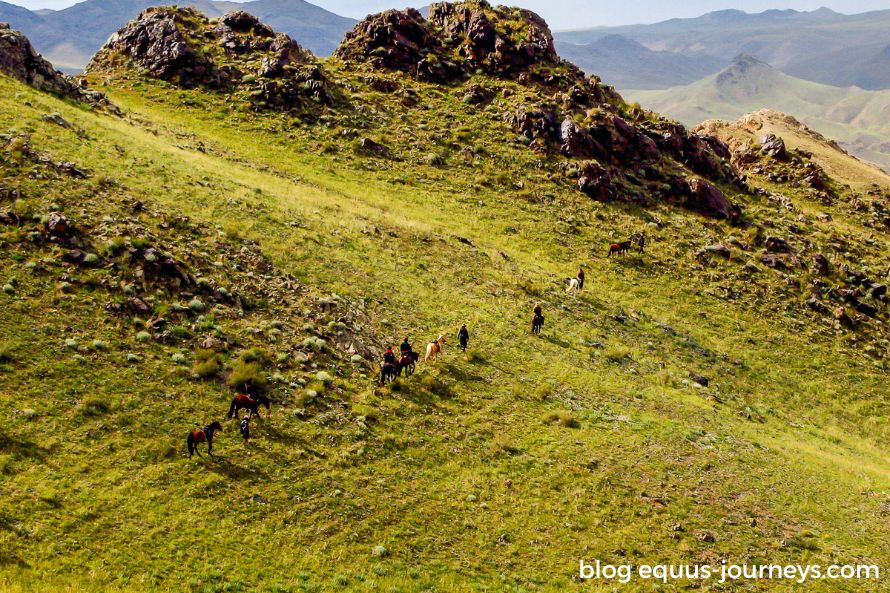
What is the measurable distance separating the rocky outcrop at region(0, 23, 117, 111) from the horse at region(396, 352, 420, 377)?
44606mm

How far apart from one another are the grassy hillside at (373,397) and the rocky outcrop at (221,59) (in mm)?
15965

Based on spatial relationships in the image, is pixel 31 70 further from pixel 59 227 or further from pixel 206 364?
pixel 206 364

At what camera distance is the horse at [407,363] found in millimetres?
27438

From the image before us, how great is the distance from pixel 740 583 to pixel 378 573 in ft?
42.3

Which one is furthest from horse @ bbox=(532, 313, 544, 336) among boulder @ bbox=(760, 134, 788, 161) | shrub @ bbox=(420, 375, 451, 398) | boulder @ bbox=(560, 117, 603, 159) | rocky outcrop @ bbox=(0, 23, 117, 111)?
boulder @ bbox=(760, 134, 788, 161)

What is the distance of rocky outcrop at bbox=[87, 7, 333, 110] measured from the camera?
216 ft

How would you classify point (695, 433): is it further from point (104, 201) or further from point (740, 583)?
point (104, 201)

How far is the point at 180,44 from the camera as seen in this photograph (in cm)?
6738

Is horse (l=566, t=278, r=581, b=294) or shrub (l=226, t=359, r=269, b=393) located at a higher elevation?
horse (l=566, t=278, r=581, b=294)

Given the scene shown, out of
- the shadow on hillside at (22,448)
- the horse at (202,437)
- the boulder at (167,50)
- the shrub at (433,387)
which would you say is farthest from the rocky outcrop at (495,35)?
the shadow on hillside at (22,448)

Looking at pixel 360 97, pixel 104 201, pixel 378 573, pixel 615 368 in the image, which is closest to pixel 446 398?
pixel 378 573

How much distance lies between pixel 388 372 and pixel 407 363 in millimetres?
1136

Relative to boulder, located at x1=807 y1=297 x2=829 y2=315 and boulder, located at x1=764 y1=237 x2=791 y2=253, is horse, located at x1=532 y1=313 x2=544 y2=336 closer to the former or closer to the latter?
boulder, located at x1=807 y1=297 x2=829 y2=315

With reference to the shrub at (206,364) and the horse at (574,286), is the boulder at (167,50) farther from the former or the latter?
the shrub at (206,364)
